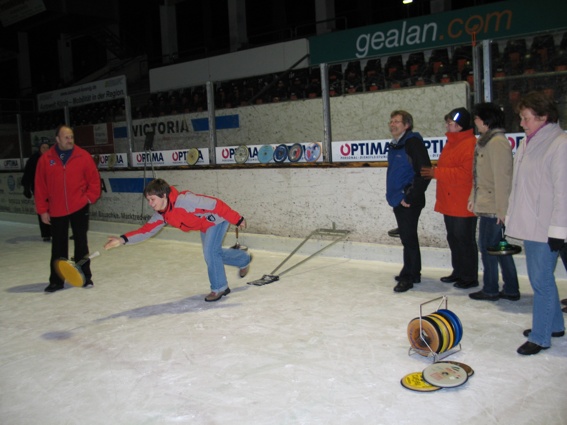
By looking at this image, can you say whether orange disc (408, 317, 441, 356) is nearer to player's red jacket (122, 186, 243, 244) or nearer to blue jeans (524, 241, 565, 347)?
blue jeans (524, 241, 565, 347)

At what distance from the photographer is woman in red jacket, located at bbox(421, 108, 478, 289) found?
185 inches

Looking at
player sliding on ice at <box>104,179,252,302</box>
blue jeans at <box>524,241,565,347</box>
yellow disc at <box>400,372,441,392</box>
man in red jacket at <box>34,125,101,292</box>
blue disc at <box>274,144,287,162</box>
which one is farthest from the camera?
blue disc at <box>274,144,287,162</box>

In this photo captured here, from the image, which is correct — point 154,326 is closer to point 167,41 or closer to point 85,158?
point 85,158

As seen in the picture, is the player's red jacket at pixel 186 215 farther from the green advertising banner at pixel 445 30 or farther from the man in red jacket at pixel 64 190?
the green advertising banner at pixel 445 30

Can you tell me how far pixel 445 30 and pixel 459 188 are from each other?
750 cm

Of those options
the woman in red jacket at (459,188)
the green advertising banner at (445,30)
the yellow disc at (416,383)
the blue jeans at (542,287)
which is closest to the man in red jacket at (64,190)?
the woman in red jacket at (459,188)

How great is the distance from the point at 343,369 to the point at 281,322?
3.44 feet

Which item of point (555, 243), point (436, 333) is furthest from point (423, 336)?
point (555, 243)

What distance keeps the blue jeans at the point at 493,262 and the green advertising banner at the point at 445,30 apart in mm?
4846

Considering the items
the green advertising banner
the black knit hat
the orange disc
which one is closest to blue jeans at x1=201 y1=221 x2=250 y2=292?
the orange disc

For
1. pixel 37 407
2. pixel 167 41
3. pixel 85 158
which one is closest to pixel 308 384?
pixel 37 407

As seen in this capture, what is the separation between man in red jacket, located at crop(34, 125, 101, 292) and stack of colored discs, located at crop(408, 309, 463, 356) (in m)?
3.73

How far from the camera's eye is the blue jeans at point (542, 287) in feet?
10.7

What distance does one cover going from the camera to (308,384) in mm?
3119
